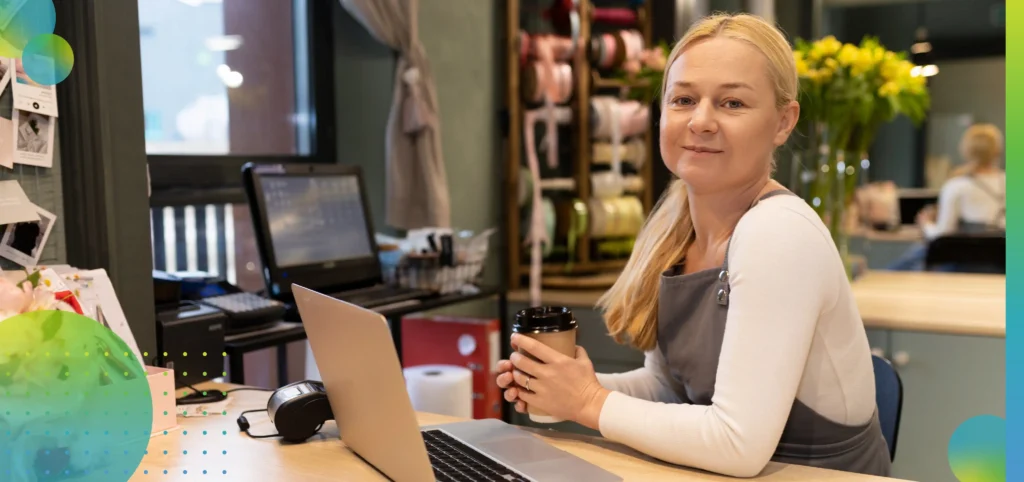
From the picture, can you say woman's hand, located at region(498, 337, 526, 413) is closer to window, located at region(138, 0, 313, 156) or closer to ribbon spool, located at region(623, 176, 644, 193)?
window, located at region(138, 0, 313, 156)

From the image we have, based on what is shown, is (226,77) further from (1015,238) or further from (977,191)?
(977,191)

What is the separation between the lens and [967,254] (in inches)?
161

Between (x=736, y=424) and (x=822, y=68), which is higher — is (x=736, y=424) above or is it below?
below

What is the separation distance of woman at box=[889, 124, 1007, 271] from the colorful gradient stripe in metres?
4.78

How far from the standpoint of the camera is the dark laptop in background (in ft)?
7.38

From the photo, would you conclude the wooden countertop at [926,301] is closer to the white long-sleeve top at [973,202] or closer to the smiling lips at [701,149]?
the smiling lips at [701,149]

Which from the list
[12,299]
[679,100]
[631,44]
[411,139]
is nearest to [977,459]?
[679,100]

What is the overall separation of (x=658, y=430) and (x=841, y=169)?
2289mm

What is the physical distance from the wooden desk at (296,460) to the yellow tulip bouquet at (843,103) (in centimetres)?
204

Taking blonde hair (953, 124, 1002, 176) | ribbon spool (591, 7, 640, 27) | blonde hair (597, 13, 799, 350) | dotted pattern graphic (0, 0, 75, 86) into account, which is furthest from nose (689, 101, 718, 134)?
blonde hair (953, 124, 1002, 176)

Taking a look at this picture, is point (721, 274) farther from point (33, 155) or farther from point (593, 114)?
point (593, 114)

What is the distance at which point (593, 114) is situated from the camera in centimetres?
362

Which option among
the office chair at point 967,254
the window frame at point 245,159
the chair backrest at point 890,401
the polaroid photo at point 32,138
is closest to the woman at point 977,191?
the office chair at point 967,254

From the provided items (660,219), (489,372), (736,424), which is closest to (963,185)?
(489,372)
